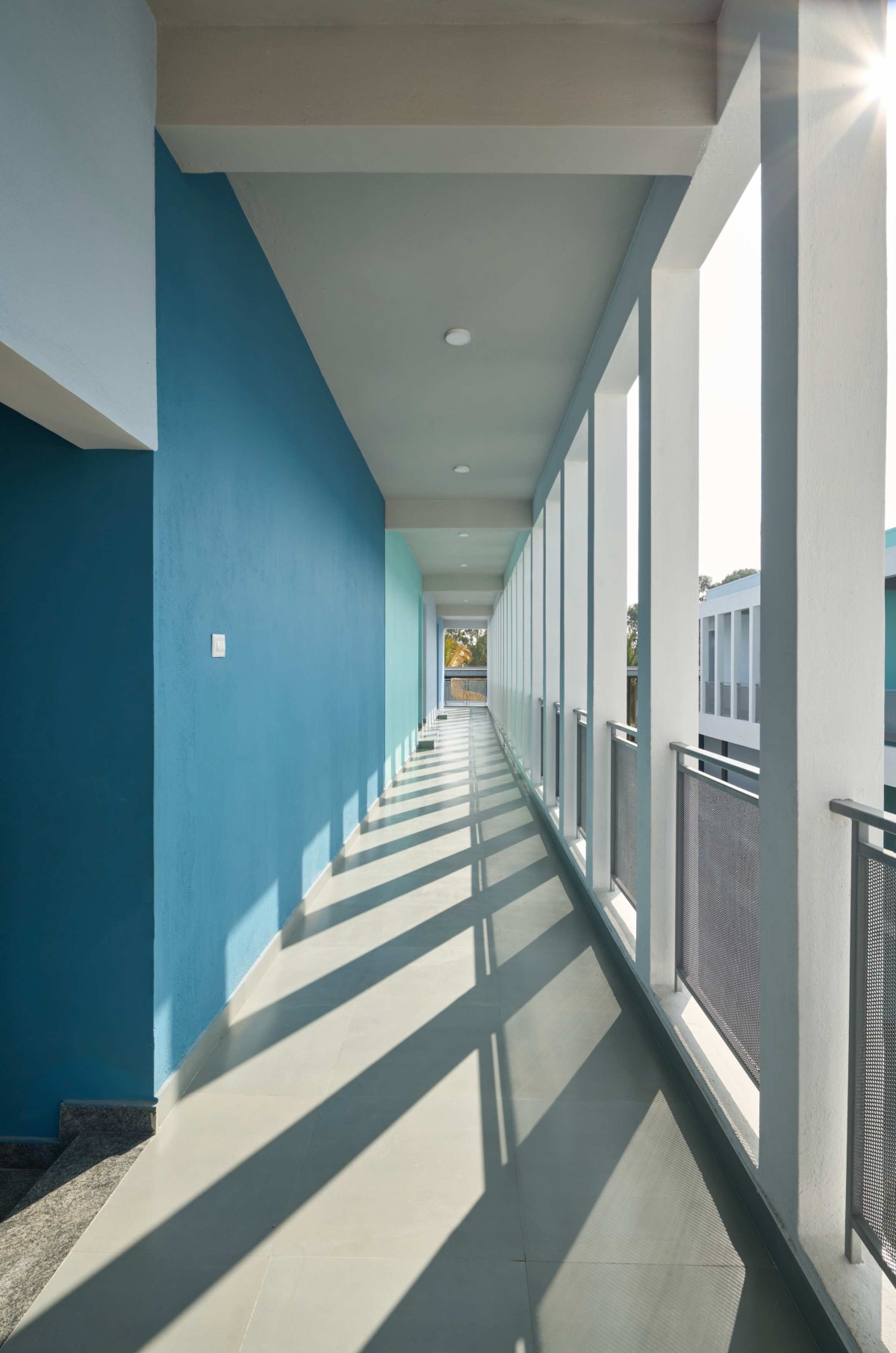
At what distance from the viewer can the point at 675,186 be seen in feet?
8.24

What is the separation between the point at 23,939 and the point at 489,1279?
5.02 feet

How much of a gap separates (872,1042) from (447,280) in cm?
344

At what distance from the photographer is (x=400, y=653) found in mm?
10219

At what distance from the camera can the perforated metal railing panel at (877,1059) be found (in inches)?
55.2

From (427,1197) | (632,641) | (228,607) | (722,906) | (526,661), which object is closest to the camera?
(427,1197)

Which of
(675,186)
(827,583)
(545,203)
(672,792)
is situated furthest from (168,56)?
(672,792)

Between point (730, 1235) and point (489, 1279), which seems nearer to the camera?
point (489, 1279)

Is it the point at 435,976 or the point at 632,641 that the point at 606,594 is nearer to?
the point at 435,976

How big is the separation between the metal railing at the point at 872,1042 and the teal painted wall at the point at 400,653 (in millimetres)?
6809

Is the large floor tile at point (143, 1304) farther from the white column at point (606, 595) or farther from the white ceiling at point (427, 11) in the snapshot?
the white ceiling at point (427, 11)

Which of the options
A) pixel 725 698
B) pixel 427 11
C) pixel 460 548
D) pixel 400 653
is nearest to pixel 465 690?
pixel 725 698

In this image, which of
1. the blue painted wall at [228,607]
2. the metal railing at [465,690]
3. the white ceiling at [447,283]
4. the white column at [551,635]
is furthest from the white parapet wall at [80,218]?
the metal railing at [465,690]

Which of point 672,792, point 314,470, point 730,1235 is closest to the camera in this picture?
point 730,1235

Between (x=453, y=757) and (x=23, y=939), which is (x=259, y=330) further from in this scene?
(x=453, y=757)
